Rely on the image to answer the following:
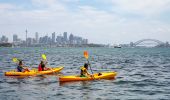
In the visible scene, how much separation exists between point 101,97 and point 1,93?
7.29m

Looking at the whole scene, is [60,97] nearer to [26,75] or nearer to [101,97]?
[101,97]

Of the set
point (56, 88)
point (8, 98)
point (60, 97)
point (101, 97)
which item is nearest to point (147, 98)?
point (101, 97)

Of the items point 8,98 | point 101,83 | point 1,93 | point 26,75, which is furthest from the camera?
point 26,75

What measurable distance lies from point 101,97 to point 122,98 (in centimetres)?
147

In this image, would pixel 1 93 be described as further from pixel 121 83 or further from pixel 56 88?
pixel 121 83

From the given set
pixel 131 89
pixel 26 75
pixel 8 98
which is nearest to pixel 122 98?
pixel 131 89

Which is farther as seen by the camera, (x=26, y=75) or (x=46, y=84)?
(x=26, y=75)

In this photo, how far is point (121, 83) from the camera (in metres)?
29.7

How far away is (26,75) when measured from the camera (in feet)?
112

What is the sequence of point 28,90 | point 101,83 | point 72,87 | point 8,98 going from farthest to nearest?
point 101,83, point 72,87, point 28,90, point 8,98

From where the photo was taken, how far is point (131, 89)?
26172 millimetres

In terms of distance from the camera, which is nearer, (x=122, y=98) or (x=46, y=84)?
(x=122, y=98)

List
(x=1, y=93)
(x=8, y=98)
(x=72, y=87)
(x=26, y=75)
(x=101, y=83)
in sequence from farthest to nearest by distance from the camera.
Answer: (x=26, y=75)
(x=101, y=83)
(x=72, y=87)
(x=1, y=93)
(x=8, y=98)

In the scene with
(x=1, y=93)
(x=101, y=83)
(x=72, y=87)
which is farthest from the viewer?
(x=101, y=83)
